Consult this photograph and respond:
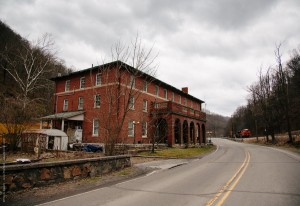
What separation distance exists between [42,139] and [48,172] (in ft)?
46.1

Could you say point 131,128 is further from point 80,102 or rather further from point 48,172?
point 48,172

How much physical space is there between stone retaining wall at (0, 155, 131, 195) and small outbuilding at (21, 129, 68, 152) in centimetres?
705

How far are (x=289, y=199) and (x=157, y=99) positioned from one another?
2742 centimetres

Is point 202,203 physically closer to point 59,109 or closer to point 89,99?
point 89,99

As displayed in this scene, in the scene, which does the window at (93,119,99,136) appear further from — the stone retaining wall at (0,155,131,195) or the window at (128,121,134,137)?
the stone retaining wall at (0,155,131,195)

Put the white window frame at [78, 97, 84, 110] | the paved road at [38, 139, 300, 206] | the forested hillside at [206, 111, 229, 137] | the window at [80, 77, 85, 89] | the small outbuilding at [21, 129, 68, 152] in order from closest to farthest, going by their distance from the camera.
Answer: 1. the paved road at [38, 139, 300, 206]
2. the small outbuilding at [21, 129, 68, 152]
3. the white window frame at [78, 97, 84, 110]
4. the window at [80, 77, 85, 89]
5. the forested hillside at [206, 111, 229, 137]

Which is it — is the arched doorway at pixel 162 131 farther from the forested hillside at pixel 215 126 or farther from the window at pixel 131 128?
the forested hillside at pixel 215 126

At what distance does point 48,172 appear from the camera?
8305 mm

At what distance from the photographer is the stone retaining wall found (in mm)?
6922

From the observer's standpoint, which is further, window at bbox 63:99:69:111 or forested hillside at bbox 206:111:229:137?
forested hillside at bbox 206:111:229:137

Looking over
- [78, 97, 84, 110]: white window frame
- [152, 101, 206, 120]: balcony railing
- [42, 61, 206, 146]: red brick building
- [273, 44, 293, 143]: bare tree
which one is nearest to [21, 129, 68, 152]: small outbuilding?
[42, 61, 206, 146]: red brick building

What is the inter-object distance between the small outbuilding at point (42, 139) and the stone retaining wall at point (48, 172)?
7.05m

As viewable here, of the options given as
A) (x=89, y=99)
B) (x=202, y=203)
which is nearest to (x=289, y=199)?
(x=202, y=203)

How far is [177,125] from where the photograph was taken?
112ft
